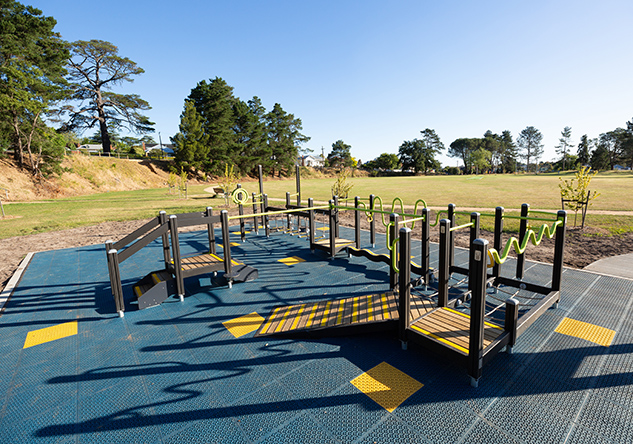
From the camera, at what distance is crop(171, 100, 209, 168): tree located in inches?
1881

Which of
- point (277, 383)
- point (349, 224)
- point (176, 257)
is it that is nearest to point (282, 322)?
point (277, 383)

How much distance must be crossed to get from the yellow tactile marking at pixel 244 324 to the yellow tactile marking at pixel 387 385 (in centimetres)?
184

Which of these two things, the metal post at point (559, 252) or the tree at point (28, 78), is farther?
the tree at point (28, 78)

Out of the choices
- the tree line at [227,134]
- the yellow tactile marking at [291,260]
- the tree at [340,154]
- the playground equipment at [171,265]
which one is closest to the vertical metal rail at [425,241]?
the yellow tactile marking at [291,260]

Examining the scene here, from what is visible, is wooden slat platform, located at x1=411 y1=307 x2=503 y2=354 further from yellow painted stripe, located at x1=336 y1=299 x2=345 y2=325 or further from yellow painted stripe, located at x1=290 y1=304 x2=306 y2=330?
yellow painted stripe, located at x1=290 y1=304 x2=306 y2=330

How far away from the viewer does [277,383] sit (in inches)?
131

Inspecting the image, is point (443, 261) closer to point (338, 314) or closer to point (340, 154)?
point (338, 314)

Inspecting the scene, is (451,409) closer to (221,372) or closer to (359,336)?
(359,336)

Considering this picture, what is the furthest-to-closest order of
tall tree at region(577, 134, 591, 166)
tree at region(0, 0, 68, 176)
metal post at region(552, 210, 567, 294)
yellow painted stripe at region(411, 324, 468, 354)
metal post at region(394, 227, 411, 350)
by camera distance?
tall tree at region(577, 134, 591, 166)
tree at region(0, 0, 68, 176)
metal post at region(552, 210, 567, 294)
metal post at region(394, 227, 411, 350)
yellow painted stripe at region(411, 324, 468, 354)

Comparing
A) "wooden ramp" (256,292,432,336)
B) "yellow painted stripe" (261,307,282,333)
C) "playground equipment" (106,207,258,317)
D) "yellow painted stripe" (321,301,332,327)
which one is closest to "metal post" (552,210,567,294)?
"wooden ramp" (256,292,432,336)

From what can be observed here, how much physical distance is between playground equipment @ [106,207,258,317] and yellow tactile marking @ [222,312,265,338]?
1.43m

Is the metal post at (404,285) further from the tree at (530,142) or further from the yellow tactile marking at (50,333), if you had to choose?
the tree at (530,142)

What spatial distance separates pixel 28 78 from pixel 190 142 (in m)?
20.8

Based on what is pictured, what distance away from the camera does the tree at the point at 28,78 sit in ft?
90.3
